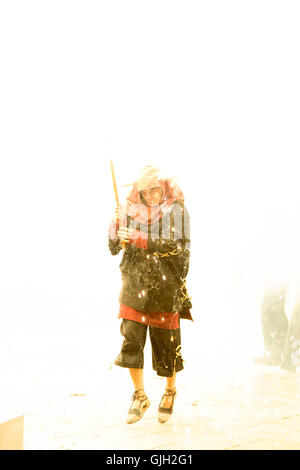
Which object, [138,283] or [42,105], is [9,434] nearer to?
[138,283]

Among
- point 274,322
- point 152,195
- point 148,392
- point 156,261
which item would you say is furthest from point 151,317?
point 274,322

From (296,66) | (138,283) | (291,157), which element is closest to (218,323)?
(291,157)

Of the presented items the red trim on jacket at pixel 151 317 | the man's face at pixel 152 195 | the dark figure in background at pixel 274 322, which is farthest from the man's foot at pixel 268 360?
the man's face at pixel 152 195

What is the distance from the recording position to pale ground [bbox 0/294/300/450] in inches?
138

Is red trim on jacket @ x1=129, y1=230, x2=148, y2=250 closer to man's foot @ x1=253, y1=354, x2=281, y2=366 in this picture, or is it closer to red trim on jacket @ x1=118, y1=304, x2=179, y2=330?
red trim on jacket @ x1=118, y1=304, x2=179, y2=330

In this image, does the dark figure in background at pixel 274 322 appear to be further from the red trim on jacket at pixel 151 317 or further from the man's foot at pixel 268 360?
the red trim on jacket at pixel 151 317

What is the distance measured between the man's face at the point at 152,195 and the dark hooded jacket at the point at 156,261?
0.31ft

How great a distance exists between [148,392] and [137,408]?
802 mm

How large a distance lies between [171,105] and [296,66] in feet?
3.84

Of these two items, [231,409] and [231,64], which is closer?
[231,409]

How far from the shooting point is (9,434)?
2.44 m

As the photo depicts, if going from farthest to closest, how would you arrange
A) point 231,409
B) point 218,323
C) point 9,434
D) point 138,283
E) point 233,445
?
point 218,323 < point 231,409 < point 138,283 < point 233,445 < point 9,434

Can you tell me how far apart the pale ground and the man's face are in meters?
1.15

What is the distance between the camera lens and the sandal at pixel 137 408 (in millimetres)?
3770
